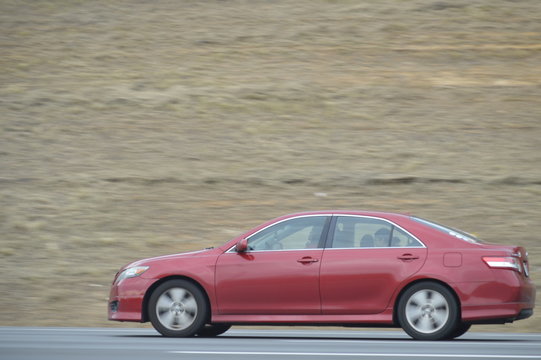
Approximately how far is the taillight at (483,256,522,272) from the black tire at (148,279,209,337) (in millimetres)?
3016

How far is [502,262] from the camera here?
10180 millimetres

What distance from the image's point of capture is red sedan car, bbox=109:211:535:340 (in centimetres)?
1018

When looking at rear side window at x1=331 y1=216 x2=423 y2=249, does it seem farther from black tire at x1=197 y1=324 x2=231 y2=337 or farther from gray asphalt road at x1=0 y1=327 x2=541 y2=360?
black tire at x1=197 y1=324 x2=231 y2=337

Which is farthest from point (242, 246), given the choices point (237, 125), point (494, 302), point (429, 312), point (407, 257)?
point (237, 125)

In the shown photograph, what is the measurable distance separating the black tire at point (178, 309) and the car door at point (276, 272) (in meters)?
0.24

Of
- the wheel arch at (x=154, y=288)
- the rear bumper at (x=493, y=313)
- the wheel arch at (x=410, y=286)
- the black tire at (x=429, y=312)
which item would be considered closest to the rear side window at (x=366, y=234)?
the wheel arch at (x=410, y=286)

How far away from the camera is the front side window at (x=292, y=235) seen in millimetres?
10773

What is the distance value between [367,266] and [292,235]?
91 cm

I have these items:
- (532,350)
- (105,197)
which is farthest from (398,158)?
(532,350)

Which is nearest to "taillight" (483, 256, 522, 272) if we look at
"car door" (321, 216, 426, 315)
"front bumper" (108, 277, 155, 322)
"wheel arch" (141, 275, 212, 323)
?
"car door" (321, 216, 426, 315)

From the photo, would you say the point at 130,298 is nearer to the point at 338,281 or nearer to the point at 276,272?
the point at 276,272

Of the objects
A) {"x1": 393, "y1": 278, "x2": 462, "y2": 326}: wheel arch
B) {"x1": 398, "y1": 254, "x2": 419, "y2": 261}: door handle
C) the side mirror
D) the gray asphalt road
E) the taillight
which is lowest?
the gray asphalt road

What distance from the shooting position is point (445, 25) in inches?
1174

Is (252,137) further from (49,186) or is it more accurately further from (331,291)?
(331,291)
